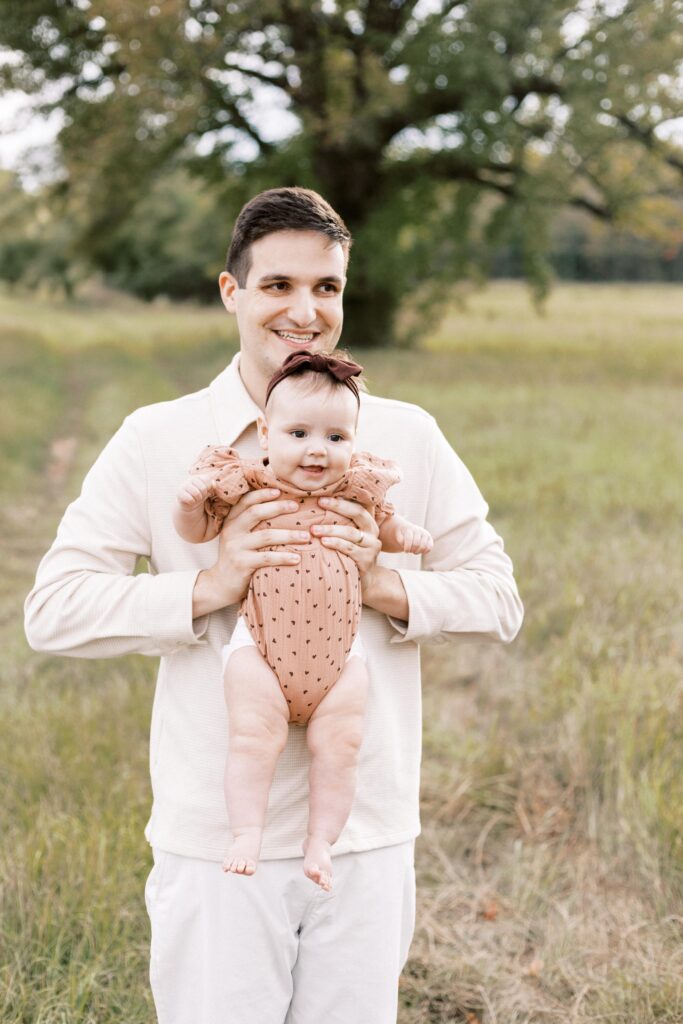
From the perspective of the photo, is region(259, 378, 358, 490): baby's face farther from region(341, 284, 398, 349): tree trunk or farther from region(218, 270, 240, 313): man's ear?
region(341, 284, 398, 349): tree trunk

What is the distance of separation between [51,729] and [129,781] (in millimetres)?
609

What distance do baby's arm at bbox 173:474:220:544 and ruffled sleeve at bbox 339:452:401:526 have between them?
277 mm

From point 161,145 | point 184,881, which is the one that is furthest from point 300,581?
point 161,145

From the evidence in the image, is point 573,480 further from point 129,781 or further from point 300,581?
point 300,581

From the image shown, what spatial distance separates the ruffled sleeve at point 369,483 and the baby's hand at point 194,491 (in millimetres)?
274

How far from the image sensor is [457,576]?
7.72 feet

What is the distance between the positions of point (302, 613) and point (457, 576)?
41 centimetres

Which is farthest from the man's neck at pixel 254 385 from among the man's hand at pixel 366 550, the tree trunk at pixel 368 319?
the tree trunk at pixel 368 319

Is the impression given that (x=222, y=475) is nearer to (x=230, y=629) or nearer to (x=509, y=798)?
(x=230, y=629)

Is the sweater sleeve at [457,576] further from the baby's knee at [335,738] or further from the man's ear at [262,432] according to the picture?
the man's ear at [262,432]

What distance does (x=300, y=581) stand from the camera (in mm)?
2131

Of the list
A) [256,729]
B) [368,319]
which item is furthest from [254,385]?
[368,319]

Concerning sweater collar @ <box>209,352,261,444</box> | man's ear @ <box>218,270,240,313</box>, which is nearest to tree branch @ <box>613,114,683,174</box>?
man's ear @ <box>218,270,240,313</box>

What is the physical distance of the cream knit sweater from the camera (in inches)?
87.5
